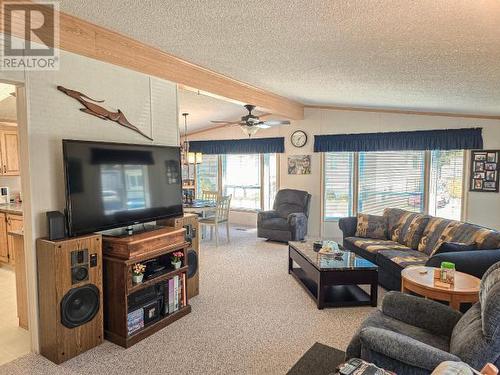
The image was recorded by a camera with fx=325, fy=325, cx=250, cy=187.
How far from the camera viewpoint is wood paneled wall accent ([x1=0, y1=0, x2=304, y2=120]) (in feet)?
8.34

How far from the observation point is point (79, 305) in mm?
2635

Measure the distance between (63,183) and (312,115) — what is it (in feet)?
17.1

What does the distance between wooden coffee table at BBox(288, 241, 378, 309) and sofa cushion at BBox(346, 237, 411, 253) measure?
1.79 feet

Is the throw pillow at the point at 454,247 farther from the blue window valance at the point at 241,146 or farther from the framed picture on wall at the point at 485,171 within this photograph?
the blue window valance at the point at 241,146

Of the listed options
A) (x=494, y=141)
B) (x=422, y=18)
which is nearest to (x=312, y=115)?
(x=494, y=141)

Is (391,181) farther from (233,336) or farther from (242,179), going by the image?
(233,336)

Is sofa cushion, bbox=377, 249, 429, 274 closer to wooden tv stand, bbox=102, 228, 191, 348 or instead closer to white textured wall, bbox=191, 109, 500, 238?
white textured wall, bbox=191, 109, 500, 238

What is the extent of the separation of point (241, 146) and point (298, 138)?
59.5 inches

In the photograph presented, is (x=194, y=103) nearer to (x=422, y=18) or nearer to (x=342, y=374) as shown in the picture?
(x=422, y=18)

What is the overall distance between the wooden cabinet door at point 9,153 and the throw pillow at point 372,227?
5.41 metres

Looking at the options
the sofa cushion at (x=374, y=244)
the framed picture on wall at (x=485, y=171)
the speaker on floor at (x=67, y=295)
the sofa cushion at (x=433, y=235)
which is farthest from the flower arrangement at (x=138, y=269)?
the framed picture on wall at (x=485, y=171)

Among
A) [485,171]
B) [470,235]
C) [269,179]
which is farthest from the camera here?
[269,179]

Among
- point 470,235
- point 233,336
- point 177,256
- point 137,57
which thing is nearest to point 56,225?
point 177,256

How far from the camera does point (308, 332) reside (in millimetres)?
2986
